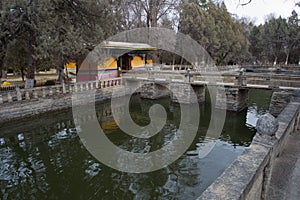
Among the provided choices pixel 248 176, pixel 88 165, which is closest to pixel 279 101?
pixel 88 165

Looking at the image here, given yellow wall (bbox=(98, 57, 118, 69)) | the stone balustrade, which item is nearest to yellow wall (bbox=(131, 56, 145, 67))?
yellow wall (bbox=(98, 57, 118, 69))

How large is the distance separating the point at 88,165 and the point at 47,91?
8.55 m

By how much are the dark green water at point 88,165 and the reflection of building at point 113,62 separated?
686 centimetres

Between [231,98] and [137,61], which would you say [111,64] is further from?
[231,98]

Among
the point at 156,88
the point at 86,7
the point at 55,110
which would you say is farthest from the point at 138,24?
the point at 55,110

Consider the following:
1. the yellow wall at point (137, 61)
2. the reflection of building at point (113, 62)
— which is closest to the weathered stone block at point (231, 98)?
the reflection of building at point (113, 62)

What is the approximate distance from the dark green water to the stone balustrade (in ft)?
4.59

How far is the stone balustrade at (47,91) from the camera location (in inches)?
499

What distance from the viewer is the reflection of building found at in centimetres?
1916

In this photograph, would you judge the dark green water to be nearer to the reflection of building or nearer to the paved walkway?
the paved walkway

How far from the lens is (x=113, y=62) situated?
21516 millimetres

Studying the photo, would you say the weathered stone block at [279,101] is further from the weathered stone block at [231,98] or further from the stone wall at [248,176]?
the stone wall at [248,176]

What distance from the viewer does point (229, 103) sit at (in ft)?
48.1

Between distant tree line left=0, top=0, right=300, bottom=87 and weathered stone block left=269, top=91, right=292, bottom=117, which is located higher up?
distant tree line left=0, top=0, right=300, bottom=87
